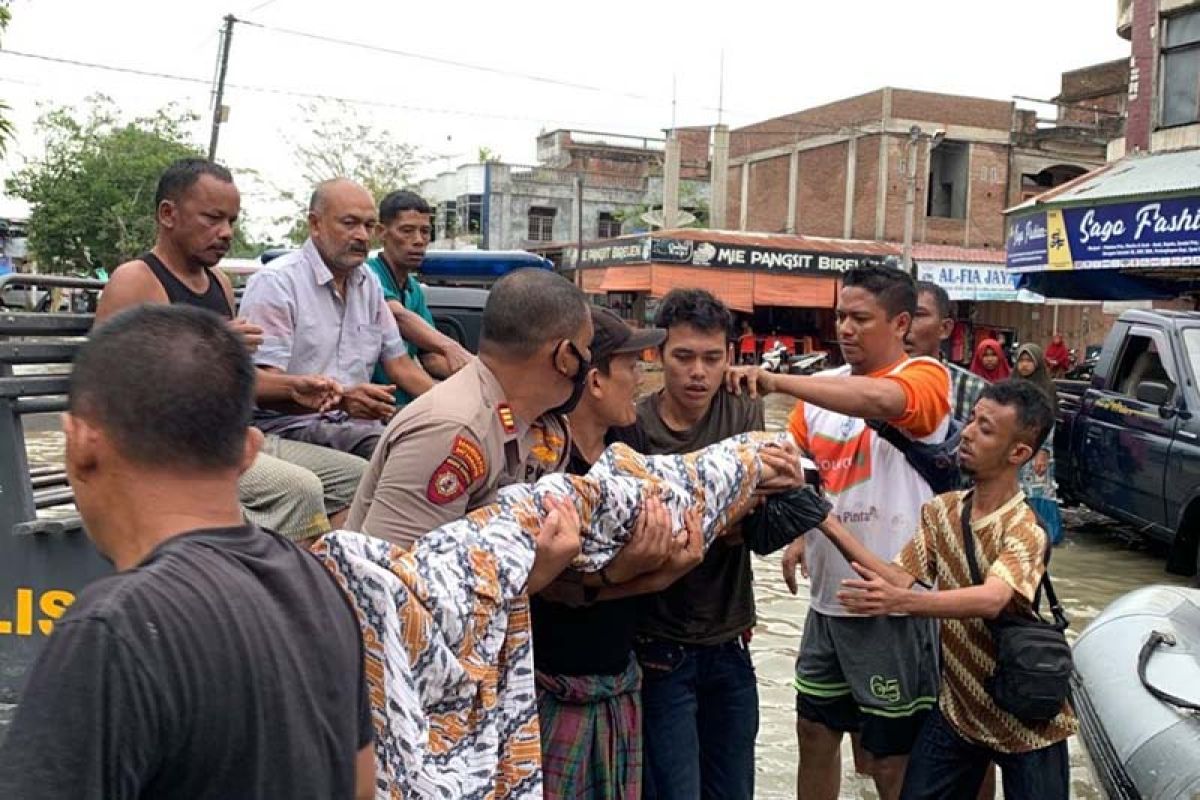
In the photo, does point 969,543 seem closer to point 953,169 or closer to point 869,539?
point 869,539

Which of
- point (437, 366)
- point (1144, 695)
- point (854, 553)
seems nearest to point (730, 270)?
point (437, 366)

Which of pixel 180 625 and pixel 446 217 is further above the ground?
pixel 446 217

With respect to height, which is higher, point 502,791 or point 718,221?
point 718,221

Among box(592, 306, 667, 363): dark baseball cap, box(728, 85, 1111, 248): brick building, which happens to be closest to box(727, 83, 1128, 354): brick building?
box(728, 85, 1111, 248): brick building

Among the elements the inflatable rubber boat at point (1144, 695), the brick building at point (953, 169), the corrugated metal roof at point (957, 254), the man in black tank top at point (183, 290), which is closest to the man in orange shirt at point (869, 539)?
the inflatable rubber boat at point (1144, 695)

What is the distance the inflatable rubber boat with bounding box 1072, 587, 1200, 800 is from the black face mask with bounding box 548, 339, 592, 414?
1.94 metres

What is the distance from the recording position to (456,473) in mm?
2084

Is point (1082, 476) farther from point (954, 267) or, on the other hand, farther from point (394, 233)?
point (954, 267)

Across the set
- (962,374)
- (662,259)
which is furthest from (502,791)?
(662,259)

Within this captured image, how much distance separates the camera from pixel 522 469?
2363 millimetres

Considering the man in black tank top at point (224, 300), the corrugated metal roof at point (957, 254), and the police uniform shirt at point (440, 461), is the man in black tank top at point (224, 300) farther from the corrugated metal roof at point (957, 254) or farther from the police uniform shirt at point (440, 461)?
the corrugated metal roof at point (957, 254)

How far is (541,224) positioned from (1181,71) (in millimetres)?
26003

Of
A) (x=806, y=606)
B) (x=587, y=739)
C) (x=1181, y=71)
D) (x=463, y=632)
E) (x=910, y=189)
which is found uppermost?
(x=1181, y=71)

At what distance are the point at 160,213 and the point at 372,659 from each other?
2.07m
